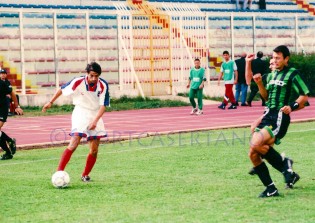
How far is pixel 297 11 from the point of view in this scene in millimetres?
44969

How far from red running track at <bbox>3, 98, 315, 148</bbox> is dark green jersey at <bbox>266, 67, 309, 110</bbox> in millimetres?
8506

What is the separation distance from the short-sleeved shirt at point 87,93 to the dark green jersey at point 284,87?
278 cm

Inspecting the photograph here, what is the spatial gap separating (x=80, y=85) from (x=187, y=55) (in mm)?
23389

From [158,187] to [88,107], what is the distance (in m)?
1.81

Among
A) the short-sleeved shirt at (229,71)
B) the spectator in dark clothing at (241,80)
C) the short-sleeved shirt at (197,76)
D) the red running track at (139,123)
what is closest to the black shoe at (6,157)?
the red running track at (139,123)

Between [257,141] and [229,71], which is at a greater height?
[229,71]

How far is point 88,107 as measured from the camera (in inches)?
497

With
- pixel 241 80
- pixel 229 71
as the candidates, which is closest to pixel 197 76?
pixel 229 71

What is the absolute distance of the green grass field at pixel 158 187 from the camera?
942 cm

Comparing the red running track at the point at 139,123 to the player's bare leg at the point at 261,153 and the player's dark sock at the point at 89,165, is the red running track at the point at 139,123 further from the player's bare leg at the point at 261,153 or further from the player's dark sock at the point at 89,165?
the player's bare leg at the point at 261,153

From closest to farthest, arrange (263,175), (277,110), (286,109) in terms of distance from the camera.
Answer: (263,175) → (286,109) → (277,110)

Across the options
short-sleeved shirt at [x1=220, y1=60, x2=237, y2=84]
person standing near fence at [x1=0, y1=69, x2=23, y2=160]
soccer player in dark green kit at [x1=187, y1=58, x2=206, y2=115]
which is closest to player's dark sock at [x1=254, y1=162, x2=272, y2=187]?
person standing near fence at [x1=0, y1=69, x2=23, y2=160]

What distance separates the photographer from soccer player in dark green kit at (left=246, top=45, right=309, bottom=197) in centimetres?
1068

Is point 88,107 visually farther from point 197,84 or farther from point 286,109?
point 197,84
